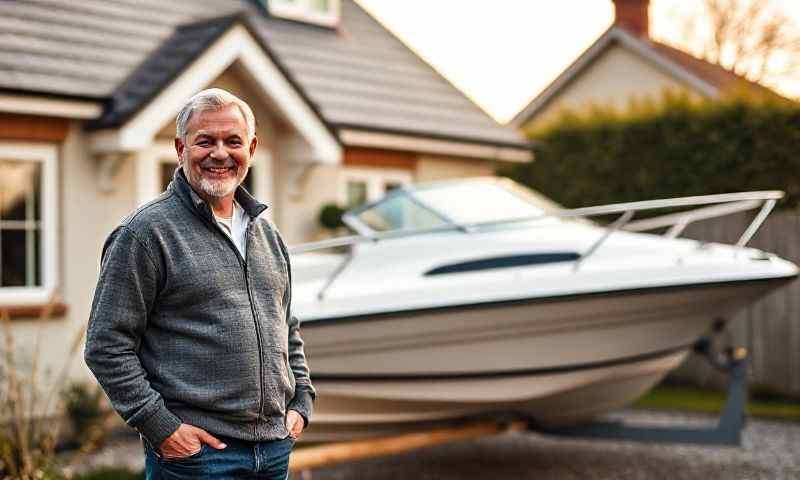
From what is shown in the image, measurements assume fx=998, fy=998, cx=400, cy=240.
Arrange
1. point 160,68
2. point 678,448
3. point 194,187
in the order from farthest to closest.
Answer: point 160,68, point 678,448, point 194,187

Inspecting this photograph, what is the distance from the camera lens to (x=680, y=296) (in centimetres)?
618

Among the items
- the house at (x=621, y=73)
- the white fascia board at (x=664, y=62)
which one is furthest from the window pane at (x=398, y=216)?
the house at (x=621, y=73)

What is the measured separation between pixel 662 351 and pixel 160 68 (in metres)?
5.07

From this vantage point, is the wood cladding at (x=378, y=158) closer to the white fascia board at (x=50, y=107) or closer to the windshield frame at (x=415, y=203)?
the white fascia board at (x=50, y=107)

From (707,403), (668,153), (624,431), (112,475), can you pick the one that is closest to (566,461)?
(624,431)

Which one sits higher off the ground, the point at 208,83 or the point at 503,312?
the point at 208,83

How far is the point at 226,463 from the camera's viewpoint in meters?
2.65

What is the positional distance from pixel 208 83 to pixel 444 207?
3209mm

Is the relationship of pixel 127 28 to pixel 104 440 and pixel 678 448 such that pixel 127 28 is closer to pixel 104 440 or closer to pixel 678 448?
pixel 104 440

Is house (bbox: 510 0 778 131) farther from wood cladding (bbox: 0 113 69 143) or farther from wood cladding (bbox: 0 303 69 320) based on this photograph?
wood cladding (bbox: 0 303 69 320)

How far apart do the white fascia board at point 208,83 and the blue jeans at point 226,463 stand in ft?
19.6

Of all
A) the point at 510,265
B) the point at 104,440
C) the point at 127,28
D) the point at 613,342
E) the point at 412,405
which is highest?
the point at 127,28

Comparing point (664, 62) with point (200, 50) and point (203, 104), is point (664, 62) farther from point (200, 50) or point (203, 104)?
point (203, 104)

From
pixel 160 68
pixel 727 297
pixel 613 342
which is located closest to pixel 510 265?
pixel 613 342
